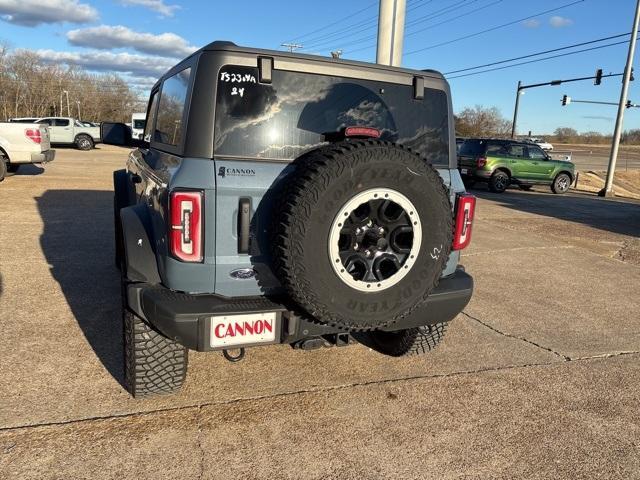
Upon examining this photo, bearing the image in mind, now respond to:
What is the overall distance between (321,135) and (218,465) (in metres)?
1.79

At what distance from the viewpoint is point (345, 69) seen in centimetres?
285

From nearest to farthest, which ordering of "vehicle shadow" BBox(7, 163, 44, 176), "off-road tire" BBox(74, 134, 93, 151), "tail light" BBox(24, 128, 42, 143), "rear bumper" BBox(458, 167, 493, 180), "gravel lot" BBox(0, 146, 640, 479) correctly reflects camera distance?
"gravel lot" BBox(0, 146, 640, 479), "tail light" BBox(24, 128, 42, 143), "vehicle shadow" BBox(7, 163, 44, 176), "rear bumper" BBox(458, 167, 493, 180), "off-road tire" BBox(74, 134, 93, 151)

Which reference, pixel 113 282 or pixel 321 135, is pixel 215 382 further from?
pixel 113 282

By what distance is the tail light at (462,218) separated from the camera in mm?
3131

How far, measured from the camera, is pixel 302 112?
108 inches

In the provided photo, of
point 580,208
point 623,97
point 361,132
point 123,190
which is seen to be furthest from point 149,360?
point 623,97

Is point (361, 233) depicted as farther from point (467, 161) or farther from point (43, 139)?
point (467, 161)

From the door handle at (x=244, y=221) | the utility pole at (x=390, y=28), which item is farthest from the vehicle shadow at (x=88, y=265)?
the utility pole at (x=390, y=28)

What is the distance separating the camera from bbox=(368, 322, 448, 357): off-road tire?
355cm

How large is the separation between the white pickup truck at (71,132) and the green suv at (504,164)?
1907 cm

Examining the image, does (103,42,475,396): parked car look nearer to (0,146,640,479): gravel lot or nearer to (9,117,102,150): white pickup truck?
(0,146,640,479): gravel lot

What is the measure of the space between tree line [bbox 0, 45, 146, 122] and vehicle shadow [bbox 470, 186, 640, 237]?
74313mm

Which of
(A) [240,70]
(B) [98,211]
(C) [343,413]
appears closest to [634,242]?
(C) [343,413]

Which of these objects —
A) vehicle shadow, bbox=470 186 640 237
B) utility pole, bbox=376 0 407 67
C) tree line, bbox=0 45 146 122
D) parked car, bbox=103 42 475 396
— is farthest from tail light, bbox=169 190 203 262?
tree line, bbox=0 45 146 122
